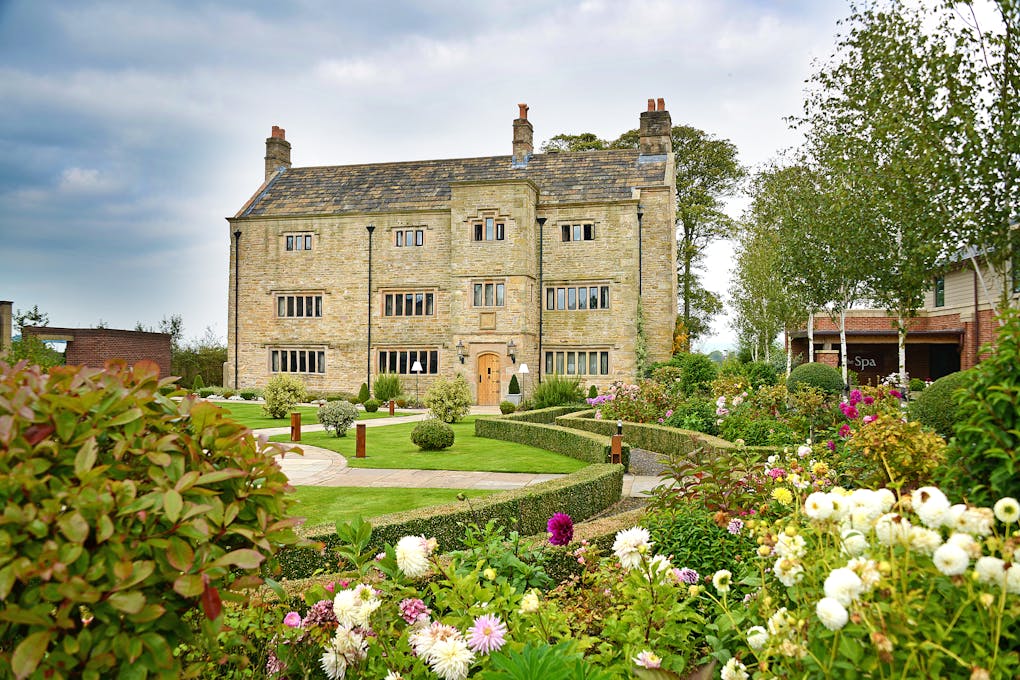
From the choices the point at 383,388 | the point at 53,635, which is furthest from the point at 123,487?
the point at 383,388

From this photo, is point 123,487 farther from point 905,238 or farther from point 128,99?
point 905,238

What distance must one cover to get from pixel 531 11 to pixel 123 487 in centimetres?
1000

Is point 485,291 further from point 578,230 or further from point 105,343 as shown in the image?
point 105,343

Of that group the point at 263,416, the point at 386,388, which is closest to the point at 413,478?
the point at 263,416

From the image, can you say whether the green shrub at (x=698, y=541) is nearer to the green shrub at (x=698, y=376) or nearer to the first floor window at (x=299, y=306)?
the green shrub at (x=698, y=376)

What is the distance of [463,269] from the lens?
30297mm

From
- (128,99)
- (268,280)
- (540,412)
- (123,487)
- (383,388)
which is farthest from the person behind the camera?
(268,280)

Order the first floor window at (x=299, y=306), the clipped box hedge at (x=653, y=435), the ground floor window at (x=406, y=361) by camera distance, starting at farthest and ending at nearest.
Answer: the first floor window at (x=299, y=306), the ground floor window at (x=406, y=361), the clipped box hedge at (x=653, y=435)

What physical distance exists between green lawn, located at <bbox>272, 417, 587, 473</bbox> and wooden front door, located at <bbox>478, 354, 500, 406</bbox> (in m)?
11.2

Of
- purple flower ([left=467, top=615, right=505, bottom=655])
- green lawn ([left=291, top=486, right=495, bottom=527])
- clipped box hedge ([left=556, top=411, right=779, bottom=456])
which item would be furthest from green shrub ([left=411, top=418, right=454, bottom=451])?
purple flower ([left=467, top=615, right=505, bottom=655])

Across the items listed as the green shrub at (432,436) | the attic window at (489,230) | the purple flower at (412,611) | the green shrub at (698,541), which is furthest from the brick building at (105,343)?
the purple flower at (412,611)

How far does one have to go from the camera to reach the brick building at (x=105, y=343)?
105ft

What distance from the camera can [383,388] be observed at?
30.4m

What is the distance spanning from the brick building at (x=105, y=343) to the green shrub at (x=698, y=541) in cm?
Result: 3207
